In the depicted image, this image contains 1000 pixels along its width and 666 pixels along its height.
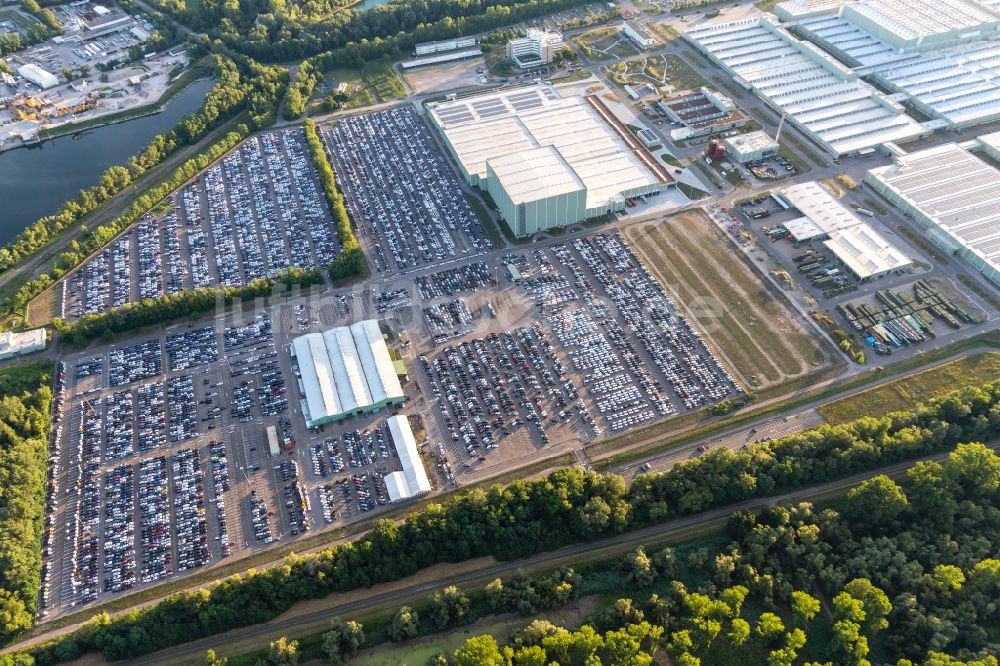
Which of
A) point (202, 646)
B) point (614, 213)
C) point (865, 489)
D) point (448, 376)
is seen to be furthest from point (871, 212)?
point (202, 646)

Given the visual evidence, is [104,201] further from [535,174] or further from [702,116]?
[702,116]

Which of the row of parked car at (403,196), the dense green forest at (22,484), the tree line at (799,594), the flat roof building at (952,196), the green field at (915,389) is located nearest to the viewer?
the tree line at (799,594)

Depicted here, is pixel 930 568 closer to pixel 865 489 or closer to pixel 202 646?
pixel 865 489

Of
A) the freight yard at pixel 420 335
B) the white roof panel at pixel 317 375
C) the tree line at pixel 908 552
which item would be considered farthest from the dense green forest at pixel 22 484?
the tree line at pixel 908 552

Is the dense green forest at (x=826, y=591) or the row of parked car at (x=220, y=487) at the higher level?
the row of parked car at (x=220, y=487)

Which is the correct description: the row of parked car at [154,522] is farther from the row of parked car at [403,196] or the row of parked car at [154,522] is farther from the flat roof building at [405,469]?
the row of parked car at [403,196]

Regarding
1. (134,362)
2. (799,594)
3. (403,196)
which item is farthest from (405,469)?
(403,196)

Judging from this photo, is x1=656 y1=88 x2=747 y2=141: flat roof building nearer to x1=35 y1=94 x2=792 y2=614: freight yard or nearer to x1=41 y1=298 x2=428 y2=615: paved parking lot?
x1=35 y1=94 x2=792 y2=614: freight yard
